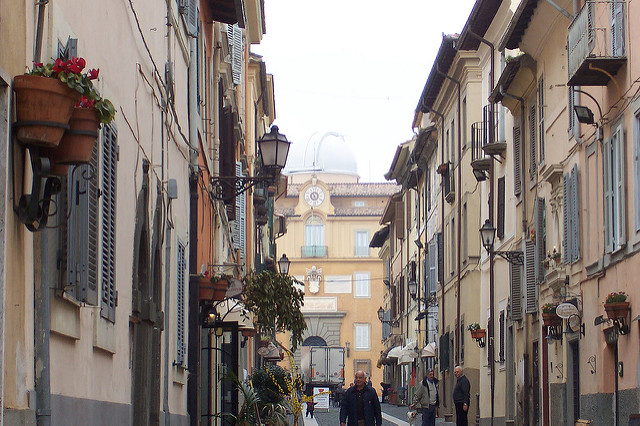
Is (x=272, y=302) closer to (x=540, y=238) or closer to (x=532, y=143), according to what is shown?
(x=540, y=238)

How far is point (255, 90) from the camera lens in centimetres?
4294

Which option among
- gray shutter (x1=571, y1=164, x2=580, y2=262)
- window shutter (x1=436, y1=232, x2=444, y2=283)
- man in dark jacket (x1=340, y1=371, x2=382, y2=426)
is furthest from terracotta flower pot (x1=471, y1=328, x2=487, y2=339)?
man in dark jacket (x1=340, y1=371, x2=382, y2=426)

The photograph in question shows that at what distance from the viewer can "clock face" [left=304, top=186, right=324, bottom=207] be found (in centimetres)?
8781

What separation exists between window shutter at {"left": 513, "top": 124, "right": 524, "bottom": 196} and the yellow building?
199ft

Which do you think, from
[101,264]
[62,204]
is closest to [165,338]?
[101,264]

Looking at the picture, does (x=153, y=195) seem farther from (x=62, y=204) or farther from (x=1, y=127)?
(x=1, y=127)

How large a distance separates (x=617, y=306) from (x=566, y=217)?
189 inches

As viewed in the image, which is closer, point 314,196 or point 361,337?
point 314,196

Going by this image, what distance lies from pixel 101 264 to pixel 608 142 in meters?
11.1

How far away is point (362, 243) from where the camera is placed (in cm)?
9012

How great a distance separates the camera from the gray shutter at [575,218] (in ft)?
66.2

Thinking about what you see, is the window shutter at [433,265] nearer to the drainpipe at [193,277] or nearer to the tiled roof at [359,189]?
the drainpipe at [193,277]

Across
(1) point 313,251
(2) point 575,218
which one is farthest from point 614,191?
(1) point 313,251

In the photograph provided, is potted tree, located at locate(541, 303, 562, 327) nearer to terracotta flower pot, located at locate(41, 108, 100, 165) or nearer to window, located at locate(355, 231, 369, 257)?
terracotta flower pot, located at locate(41, 108, 100, 165)
